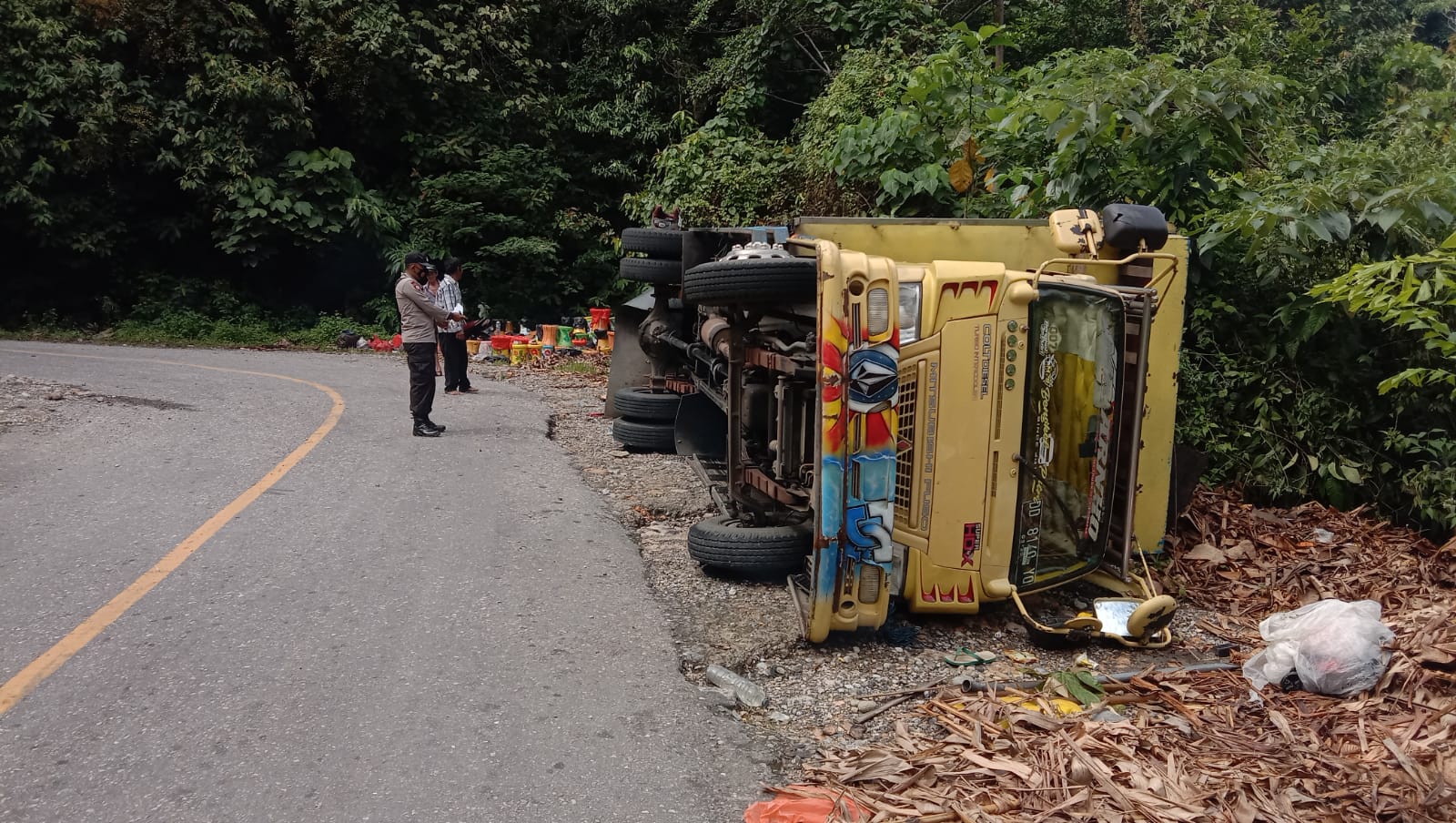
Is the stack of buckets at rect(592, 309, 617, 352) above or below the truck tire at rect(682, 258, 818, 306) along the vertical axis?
below

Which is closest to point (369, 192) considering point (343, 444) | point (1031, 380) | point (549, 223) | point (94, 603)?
point (549, 223)

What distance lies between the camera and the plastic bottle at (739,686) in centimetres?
471

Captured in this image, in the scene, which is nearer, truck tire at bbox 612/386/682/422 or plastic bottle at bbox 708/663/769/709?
plastic bottle at bbox 708/663/769/709

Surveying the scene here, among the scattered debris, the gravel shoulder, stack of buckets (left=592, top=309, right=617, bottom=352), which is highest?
stack of buckets (left=592, top=309, right=617, bottom=352)

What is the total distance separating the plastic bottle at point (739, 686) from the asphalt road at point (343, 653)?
17cm

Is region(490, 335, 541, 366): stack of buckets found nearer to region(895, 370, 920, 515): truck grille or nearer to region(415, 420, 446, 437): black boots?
region(415, 420, 446, 437): black boots

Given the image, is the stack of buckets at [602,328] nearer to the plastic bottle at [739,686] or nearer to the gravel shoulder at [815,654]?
the gravel shoulder at [815,654]

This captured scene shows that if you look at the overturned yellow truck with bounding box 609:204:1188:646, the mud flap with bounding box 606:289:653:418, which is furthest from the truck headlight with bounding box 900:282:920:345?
the mud flap with bounding box 606:289:653:418

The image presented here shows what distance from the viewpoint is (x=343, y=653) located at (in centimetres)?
504

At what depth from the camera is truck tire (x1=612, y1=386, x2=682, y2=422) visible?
33.7ft

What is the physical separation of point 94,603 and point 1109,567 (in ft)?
17.8

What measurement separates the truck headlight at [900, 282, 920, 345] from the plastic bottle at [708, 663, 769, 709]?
5.74 feet

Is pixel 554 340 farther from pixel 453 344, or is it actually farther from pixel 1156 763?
pixel 1156 763

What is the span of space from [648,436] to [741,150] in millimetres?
8074
